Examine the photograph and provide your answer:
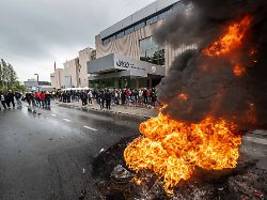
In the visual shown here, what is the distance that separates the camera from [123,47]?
136 ft

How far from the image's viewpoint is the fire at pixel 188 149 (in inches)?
200

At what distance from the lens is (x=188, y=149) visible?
5.37m

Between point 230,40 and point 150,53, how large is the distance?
31.4 meters

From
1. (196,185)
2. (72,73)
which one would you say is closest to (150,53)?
(196,185)

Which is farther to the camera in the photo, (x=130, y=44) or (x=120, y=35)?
(x=120, y=35)

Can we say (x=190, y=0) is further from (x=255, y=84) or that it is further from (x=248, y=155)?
(x=248, y=155)

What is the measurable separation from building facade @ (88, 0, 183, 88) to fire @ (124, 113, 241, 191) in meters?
24.4

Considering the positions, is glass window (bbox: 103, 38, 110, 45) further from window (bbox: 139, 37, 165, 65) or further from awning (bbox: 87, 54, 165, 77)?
awning (bbox: 87, 54, 165, 77)

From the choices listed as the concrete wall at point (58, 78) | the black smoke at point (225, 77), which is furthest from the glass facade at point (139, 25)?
the concrete wall at point (58, 78)

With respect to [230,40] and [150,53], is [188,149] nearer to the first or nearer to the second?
[230,40]

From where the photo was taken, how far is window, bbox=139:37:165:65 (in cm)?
3492

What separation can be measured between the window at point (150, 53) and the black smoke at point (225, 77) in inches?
1156

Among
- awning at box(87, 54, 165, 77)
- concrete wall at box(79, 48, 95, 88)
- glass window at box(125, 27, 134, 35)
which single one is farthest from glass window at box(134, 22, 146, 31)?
concrete wall at box(79, 48, 95, 88)

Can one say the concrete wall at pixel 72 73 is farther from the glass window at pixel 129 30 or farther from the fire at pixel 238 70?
the fire at pixel 238 70
